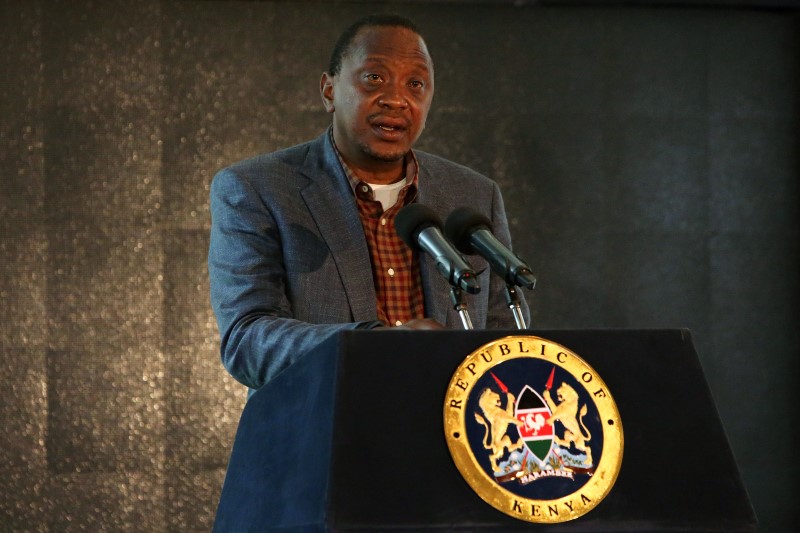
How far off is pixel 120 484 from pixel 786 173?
2593 millimetres

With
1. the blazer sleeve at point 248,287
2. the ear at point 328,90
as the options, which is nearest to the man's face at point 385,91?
the ear at point 328,90

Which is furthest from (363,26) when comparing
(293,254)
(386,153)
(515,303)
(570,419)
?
(570,419)

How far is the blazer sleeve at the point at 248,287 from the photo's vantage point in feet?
5.66

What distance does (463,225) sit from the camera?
155cm

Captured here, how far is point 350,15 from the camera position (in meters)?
3.73

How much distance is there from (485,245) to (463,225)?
2.5 inches

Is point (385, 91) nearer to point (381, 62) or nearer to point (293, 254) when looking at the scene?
point (381, 62)

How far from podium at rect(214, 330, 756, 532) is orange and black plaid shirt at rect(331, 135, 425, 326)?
0.66 m

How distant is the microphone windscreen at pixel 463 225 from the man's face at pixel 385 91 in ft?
1.84

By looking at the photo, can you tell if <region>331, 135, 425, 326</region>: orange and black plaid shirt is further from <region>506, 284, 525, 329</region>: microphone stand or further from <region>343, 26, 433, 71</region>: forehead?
<region>506, 284, 525, 329</region>: microphone stand

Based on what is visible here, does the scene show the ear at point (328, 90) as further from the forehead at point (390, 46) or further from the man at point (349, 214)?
the forehead at point (390, 46)

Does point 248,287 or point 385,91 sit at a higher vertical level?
point 385,91

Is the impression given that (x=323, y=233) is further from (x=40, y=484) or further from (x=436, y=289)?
(x=40, y=484)

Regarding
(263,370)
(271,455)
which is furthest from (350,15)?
(271,455)
